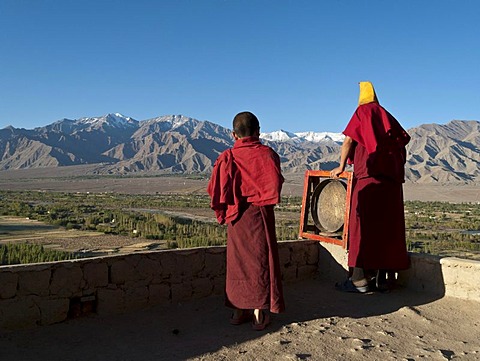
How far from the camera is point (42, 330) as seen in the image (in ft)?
13.0

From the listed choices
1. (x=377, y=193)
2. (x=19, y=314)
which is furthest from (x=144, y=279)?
(x=377, y=193)

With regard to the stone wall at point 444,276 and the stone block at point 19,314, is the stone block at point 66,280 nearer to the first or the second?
the stone block at point 19,314

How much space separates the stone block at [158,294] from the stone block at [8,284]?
125 cm

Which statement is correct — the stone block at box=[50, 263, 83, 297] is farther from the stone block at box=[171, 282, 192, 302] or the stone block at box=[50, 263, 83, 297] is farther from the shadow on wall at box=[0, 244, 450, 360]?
the stone block at box=[171, 282, 192, 302]

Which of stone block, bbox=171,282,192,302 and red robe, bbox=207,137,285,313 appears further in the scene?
stone block, bbox=171,282,192,302

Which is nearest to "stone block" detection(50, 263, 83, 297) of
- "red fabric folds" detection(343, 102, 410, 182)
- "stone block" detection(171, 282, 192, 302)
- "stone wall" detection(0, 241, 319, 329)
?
"stone wall" detection(0, 241, 319, 329)

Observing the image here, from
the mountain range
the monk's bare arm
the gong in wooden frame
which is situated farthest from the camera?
the mountain range

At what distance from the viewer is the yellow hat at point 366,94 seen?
195 inches

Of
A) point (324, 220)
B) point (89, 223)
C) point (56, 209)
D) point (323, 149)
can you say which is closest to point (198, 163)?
point (323, 149)

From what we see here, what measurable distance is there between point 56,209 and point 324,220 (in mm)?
32898

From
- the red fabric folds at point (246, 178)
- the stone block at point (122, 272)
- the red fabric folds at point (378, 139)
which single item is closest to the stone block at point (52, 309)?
the stone block at point (122, 272)

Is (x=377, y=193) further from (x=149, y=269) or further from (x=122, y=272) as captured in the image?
(x=122, y=272)

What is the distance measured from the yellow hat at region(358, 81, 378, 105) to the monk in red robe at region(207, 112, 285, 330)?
4.70 ft

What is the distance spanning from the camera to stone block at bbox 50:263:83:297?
13.5 feet
